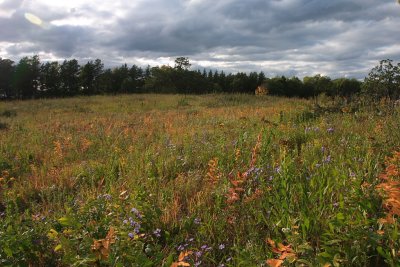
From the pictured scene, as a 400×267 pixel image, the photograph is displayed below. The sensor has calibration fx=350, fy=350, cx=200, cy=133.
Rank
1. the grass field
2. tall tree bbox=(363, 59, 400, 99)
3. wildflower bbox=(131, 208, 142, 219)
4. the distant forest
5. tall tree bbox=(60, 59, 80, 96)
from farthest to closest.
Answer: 1. tall tree bbox=(60, 59, 80, 96)
2. the distant forest
3. tall tree bbox=(363, 59, 400, 99)
4. wildflower bbox=(131, 208, 142, 219)
5. the grass field

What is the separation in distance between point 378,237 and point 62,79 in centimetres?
6178

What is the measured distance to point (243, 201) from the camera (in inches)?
120

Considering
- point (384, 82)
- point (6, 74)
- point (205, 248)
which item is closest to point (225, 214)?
point (205, 248)

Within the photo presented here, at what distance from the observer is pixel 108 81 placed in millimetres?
58031

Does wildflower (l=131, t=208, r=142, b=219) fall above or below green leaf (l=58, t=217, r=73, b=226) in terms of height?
below

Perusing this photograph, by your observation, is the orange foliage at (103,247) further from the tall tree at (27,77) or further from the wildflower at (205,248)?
the tall tree at (27,77)

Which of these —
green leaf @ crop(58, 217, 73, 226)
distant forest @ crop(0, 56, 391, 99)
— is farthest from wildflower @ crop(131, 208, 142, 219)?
distant forest @ crop(0, 56, 391, 99)

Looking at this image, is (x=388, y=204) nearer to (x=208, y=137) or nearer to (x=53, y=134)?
(x=208, y=137)

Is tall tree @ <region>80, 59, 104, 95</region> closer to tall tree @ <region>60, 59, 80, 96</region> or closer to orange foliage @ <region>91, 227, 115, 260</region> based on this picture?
tall tree @ <region>60, 59, 80, 96</region>

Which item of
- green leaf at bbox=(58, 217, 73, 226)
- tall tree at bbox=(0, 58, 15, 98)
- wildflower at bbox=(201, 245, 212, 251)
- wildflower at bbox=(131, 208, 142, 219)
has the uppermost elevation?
tall tree at bbox=(0, 58, 15, 98)

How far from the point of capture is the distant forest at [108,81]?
165 feet

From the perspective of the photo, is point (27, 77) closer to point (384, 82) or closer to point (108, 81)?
point (108, 81)

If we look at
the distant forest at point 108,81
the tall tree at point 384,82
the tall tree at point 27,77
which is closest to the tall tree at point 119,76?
the distant forest at point 108,81

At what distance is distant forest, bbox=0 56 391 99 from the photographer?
50.3m
